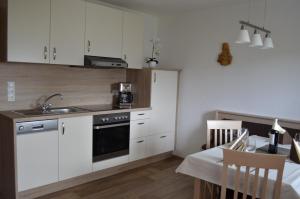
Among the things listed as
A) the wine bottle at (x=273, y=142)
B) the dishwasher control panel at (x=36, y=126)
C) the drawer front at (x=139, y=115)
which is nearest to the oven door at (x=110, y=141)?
the drawer front at (x=139, y=115)

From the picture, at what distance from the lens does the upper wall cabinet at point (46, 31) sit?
107 inches

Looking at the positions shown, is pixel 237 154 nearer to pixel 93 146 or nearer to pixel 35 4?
pixel 93 146

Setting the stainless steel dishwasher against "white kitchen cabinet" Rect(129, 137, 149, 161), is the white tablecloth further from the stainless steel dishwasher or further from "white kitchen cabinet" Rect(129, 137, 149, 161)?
"white kitchen cabinet" Rect(129, 137, 149, 161)

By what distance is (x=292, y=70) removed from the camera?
3.18 m

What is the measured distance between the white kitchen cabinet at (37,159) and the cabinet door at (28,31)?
819 mm

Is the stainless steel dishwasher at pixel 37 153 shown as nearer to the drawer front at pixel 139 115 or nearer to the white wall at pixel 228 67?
the drawer front at pixel 139 115

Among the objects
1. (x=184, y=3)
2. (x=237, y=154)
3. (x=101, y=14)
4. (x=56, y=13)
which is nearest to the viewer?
(x=237, y=154)

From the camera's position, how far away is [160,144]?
4195mm

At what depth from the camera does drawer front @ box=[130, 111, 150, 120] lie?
3.72m

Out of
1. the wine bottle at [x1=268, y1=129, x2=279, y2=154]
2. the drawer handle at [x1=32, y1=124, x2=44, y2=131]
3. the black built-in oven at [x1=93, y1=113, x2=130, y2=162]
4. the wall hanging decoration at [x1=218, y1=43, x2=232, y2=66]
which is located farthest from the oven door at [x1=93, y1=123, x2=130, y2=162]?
the wine bottle at [x1=268, y1=129, x2=279, y2=154]

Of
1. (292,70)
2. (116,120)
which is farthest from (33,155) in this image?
(292,70)

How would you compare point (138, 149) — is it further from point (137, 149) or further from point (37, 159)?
point (37, 159)

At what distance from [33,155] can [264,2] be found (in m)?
3.23

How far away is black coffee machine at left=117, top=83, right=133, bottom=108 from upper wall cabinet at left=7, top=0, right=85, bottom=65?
872 mm
